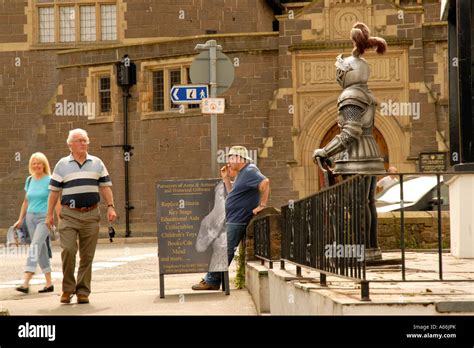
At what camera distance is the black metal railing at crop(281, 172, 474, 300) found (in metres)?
6.81

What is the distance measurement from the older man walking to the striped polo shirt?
6.22 ft

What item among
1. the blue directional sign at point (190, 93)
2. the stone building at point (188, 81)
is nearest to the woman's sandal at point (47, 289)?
the blue directional sign at point (190, 93)

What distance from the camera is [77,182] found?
37.7ft

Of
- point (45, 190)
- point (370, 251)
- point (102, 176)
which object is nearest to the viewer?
point (370, 251)

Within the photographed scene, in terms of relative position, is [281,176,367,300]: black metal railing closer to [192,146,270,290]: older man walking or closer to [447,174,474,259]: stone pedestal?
[447,174,474,259]: stone pedestal

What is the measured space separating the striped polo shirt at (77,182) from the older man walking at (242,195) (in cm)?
190

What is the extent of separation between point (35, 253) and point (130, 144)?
19.2 m

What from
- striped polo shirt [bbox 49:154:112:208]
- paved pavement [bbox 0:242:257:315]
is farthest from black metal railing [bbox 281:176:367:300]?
striped polo shirt [bbox 49:154:112:208]

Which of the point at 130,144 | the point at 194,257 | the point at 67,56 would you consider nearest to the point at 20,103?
the point at 67,56

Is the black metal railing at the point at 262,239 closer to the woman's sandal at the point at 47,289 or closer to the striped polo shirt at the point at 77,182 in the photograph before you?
the striped polo shirt at the point at 77,182

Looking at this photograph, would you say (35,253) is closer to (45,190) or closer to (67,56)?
(45,190)

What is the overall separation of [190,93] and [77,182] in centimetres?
307

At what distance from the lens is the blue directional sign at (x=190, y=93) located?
46.1ft

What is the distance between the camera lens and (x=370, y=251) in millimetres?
9891
